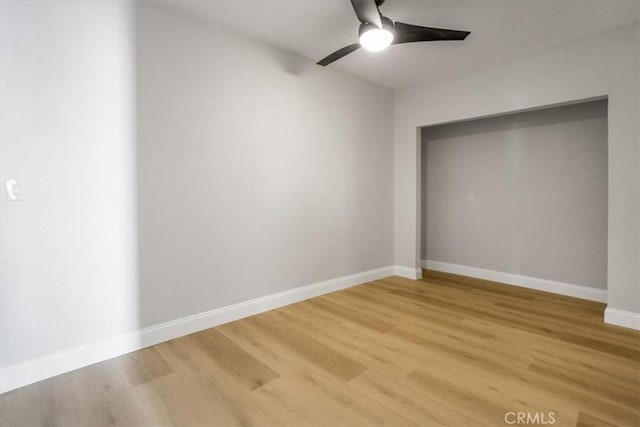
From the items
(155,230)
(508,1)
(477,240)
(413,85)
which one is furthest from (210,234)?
(477,240)

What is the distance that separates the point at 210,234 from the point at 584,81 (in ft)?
12.6

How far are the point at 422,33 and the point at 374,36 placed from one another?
16.8 inches

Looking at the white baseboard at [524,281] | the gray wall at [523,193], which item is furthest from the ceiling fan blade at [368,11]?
the white baseboard at [524,281]

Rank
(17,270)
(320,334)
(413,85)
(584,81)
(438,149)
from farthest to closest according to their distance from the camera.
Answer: (438,149) → (413,85) → (584,81) → (320,334) → (17,270)

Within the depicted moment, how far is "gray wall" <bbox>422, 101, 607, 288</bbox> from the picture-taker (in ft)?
11.5

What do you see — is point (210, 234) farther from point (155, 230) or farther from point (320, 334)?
point (320, 334)

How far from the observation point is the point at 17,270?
6.30 ft

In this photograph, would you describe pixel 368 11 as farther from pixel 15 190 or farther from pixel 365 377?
pixel 15 190

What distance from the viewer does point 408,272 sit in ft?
14.5

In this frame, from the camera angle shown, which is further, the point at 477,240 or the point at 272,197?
the point at 477,240

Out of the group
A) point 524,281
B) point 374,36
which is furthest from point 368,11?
point 524,281

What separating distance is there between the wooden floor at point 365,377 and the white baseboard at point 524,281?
65 cm

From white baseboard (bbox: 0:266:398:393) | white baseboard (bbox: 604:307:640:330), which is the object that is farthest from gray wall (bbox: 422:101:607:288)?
white baseboard (bbox: 0:266:398:393)

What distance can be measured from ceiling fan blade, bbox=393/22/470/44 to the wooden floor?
2367 millimetres
